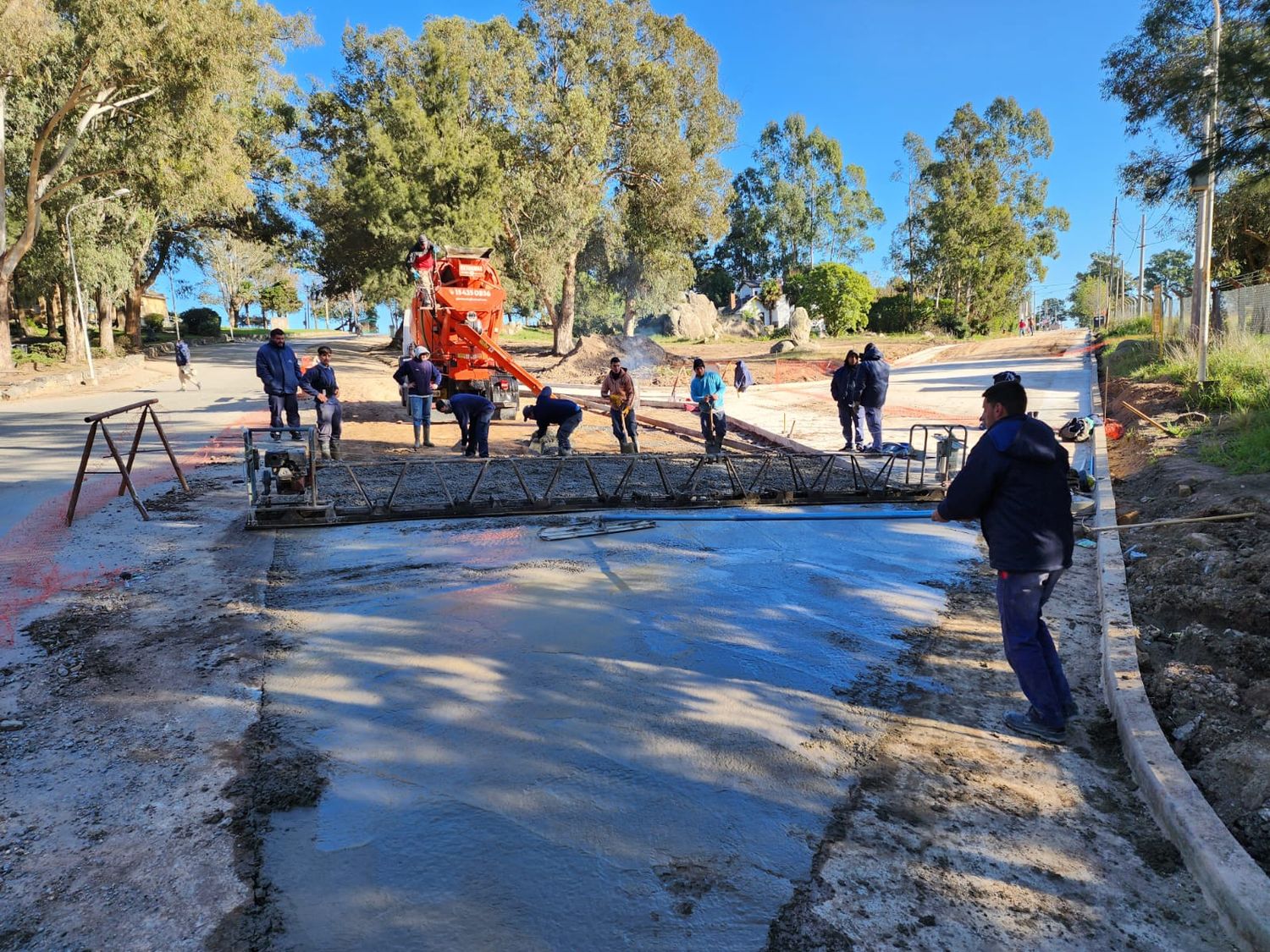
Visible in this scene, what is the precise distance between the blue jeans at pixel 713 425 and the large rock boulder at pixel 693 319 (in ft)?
138

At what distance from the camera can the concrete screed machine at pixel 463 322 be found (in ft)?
52.4

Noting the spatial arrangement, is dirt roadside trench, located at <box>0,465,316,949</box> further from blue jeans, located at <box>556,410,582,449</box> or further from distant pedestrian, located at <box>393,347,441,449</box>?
distant pedestrian, located at <box>393,347,441,449</box>

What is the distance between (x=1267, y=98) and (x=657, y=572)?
5.76 meters

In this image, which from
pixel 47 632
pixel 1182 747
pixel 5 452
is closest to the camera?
pixel 1182 747

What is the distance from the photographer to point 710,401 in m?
13.2

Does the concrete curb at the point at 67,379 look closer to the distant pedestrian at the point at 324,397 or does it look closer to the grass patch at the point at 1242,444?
the distant pedestrian at the point at 324,397

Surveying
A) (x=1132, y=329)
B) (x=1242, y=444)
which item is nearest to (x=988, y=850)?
(x=1242, y=444)

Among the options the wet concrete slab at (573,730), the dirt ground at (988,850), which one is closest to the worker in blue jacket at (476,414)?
the wet concrete slab at (573,730)

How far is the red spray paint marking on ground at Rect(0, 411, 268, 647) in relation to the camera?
19.2 feet

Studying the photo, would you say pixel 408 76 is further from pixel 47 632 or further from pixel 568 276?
pixel 47 632

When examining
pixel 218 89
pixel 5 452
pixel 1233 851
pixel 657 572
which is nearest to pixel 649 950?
pixel 1233 851

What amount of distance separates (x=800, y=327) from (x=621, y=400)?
31.6 metres

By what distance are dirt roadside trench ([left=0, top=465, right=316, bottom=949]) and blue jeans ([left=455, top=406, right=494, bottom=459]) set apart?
16.0 feet

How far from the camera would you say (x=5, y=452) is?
12.0 m
